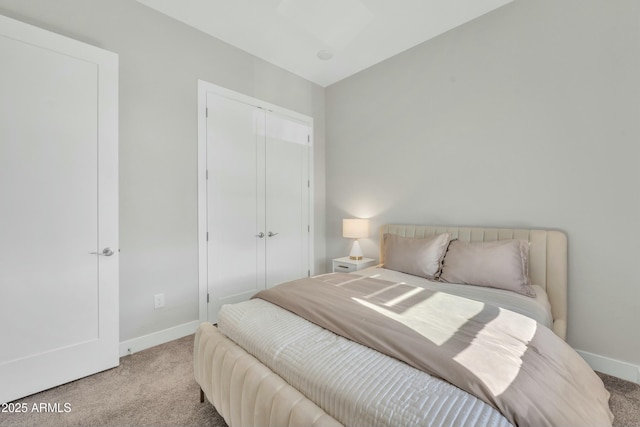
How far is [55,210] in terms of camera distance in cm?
184

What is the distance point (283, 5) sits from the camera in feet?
7.76

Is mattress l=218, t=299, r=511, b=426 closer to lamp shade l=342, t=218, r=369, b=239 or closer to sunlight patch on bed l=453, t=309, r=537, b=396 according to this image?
sunlight patch on bed l=453, t=309, r=537, b=396

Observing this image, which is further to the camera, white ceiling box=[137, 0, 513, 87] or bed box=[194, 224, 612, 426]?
white ceiling box=[137, 0, 513, 87]

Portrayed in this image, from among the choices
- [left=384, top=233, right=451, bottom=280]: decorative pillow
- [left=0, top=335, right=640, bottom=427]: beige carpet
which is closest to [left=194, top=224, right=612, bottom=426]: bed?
[left=0, top=335, right=640, bottom=427]: beige carpet

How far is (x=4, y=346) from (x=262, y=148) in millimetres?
2477

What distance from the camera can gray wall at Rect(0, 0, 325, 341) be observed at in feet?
7.16

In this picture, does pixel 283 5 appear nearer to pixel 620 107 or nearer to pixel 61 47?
pixel 61 47

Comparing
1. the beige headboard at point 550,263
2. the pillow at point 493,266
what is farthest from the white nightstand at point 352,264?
the beige headboard at point 550,263

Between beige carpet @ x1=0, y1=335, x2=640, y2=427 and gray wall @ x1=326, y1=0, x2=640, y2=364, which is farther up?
gray wall @ x1=326, y1=0, x2=640, y2=364

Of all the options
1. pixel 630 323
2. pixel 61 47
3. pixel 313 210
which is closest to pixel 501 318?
pixel 630 323

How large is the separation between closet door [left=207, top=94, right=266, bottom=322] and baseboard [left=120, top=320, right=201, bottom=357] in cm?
23

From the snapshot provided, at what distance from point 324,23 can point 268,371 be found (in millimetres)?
2817

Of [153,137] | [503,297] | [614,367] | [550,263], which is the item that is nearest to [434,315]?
[503,297]

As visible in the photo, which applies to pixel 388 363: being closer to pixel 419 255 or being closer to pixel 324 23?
pixel 419 255
